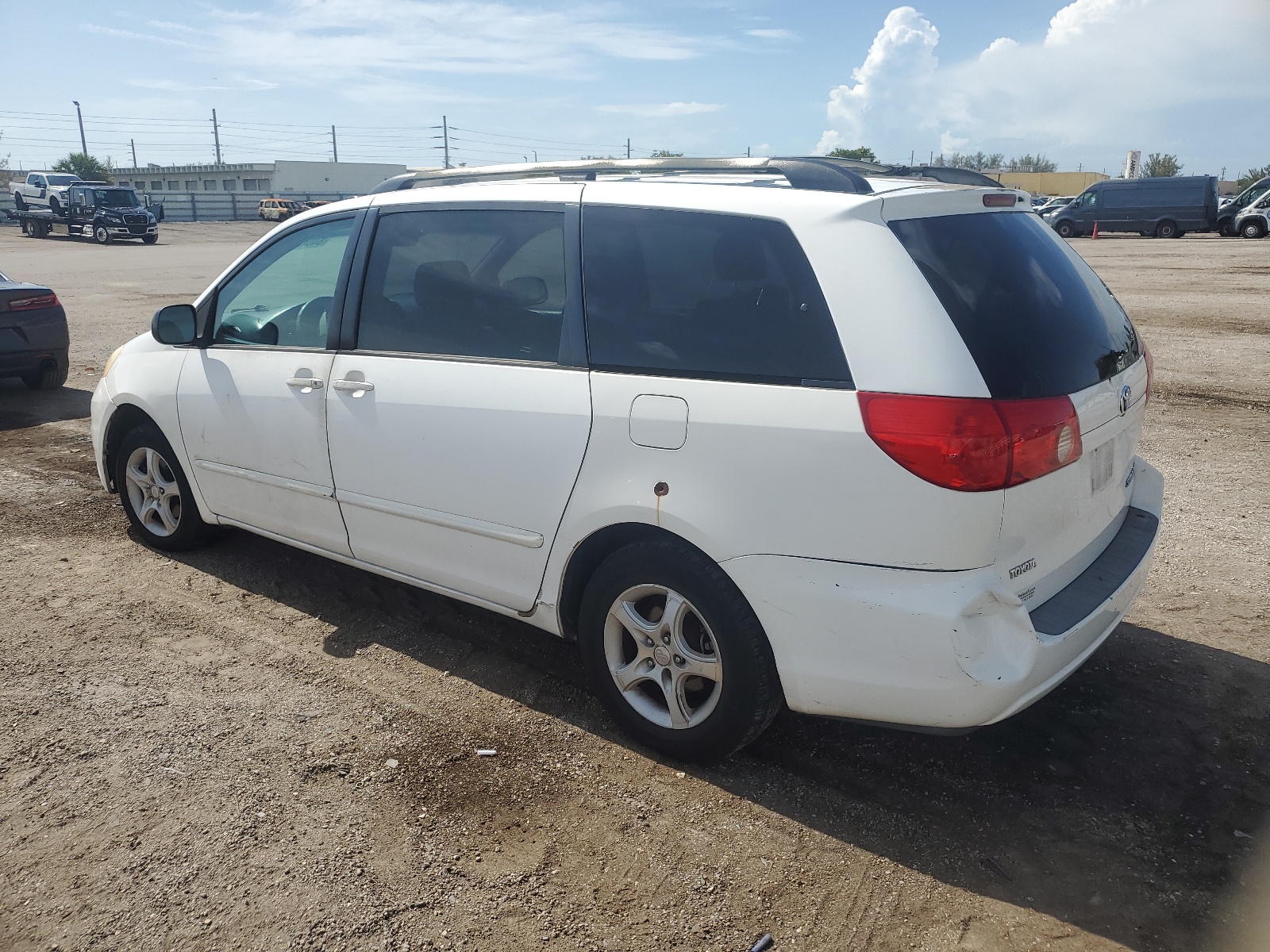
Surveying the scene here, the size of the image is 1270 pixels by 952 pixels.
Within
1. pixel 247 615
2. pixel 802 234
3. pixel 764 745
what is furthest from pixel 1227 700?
pixel 247 615

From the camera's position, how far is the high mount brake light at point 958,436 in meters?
2.57

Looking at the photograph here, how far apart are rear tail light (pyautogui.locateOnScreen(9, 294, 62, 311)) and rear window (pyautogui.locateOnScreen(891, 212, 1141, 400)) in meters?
8.95

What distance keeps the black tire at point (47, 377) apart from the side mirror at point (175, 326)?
5969mm

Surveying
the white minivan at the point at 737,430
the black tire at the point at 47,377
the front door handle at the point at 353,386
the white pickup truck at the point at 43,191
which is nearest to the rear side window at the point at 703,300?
the white minivan at the point at 737,430

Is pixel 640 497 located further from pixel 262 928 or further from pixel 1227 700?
pixel 1227 700

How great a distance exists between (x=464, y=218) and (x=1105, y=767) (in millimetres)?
2991

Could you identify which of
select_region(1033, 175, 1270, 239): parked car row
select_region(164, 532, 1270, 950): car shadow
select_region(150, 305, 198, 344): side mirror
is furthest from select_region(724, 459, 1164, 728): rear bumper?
select_region(1033, 175, 1270, 239): parked car row

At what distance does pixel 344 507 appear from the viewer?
13.1ft

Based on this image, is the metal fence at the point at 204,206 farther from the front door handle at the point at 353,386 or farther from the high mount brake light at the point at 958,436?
the high mount brake light at the point at 958,436

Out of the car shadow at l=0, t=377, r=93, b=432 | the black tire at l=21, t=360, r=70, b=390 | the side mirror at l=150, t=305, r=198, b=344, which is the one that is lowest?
the car shadow at l=0, t=377, r=93, b=432

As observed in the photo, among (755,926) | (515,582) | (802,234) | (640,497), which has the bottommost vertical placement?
(755,926)

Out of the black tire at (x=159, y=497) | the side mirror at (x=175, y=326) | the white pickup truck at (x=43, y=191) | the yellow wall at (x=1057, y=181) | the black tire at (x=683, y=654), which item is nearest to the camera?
the black tire at (x=683, y=654)

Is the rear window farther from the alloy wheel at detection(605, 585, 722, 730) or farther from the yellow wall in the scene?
the yellow wall

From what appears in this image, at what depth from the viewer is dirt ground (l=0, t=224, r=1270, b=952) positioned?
2561 millimetres
